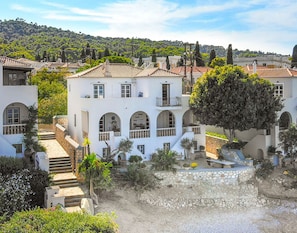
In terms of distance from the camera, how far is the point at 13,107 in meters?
30.3

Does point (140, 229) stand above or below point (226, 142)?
below

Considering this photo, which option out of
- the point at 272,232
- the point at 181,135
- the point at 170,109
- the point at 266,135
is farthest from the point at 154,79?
the point at 272,232

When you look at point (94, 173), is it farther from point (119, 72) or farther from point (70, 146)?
Answer: point (119, 72)

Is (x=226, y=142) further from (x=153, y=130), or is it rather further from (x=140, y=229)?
(x=140, y=229)

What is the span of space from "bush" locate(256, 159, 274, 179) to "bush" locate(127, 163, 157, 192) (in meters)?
9.96

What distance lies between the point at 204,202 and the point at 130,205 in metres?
6.35

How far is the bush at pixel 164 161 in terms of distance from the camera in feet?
98.7

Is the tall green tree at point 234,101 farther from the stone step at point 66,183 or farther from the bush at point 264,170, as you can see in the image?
the stone step at point 66,183

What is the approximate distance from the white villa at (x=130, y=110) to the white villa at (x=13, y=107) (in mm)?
4908

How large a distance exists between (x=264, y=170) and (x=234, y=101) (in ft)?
22.5

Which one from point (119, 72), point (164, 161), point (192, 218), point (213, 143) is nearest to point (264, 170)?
Answer: point (213, 143)

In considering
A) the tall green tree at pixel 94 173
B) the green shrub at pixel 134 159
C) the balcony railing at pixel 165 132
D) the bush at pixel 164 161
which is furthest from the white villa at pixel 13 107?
the balcony railing at pixel 165 132

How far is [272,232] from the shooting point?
25469 mm

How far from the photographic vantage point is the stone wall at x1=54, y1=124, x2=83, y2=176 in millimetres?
27875
